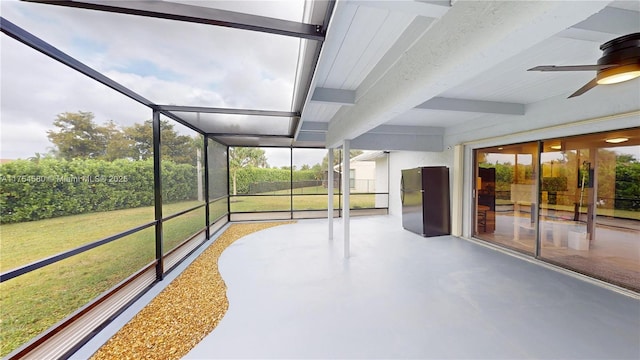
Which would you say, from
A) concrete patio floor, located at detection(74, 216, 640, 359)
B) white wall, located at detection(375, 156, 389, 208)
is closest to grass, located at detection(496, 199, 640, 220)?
concrete patio floor, located at detection(74, 216, 640, 359)

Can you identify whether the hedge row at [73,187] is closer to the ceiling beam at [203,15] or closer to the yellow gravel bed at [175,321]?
the yellow gravel bed at [175,321]

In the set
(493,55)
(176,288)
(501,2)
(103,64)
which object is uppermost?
(103,64)

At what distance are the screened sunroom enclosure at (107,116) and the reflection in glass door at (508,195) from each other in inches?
172

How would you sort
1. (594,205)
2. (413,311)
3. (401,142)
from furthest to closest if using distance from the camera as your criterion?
(401,142) < (594,205) < (413,311)

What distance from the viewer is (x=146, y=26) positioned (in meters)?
Result: 1.58

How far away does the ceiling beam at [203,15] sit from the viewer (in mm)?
1354

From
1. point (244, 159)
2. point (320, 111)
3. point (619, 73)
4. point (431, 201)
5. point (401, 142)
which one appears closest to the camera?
point (619, 73)

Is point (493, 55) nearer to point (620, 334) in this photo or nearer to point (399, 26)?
point (399, 26)

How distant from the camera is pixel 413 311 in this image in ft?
8.52

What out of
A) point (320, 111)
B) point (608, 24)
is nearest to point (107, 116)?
point (320, 111)

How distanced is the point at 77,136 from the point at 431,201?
20.6 ft

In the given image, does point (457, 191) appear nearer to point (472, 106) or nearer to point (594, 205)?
point (594, 205)

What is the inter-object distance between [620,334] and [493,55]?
2901 mm

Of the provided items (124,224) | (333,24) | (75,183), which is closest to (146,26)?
(333,24)
